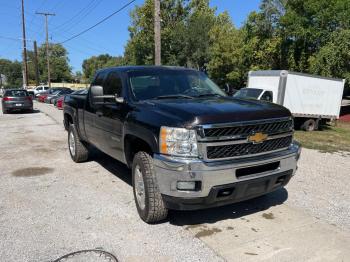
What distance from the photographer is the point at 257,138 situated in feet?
13.2

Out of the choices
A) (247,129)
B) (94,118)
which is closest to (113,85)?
(94,118)

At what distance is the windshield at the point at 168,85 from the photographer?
4988 millimetres

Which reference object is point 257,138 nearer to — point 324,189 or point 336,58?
point 324,189

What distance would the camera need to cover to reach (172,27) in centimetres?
4819

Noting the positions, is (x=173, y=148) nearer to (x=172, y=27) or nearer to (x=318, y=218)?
(x=318, y=218)

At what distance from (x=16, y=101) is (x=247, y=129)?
2165 centimetres

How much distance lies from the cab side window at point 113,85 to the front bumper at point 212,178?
178 cm

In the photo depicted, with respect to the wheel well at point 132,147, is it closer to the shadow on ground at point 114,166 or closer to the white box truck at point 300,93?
the shadow on ground at point 114,166

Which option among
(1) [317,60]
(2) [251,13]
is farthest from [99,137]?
(2) [251,13]

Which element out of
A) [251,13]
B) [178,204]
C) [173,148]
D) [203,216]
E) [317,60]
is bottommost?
[203,216]

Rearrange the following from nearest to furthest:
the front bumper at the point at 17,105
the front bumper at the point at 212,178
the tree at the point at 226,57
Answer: the front bumper at the point at 212,178 → the front bumper at the point at 17,105 → the tree at the point at 226,57

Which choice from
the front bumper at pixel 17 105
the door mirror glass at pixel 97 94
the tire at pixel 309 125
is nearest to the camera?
the door mirror glass at pixel 97 94

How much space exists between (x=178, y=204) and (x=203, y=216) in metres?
0.86

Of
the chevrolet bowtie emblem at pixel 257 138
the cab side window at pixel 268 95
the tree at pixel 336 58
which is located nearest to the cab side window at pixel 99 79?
the chevrolet bowtie emblem at pixel 257 138
